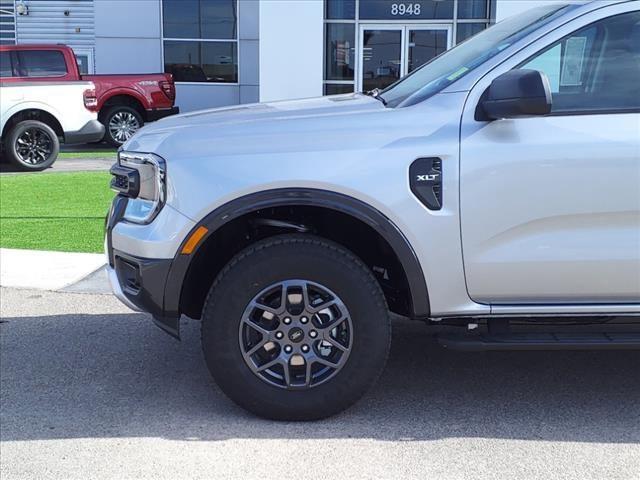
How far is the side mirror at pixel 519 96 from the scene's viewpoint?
3.55 meters

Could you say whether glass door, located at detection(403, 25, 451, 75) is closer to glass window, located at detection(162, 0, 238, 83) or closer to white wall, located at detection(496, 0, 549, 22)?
white wall, located at detection(496, 0, 549, 22)

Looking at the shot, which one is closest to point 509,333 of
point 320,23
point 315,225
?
point 315,225

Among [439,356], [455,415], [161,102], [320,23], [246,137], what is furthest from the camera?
[161,102]

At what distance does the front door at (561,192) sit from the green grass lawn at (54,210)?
5085 mm

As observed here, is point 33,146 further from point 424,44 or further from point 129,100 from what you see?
point 424,44

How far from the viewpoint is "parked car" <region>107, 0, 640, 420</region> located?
3.75 m

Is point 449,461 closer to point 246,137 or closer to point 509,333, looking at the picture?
point 509,333

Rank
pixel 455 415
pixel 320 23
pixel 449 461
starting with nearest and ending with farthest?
1. pixel 449 461
2. pixel 455 415
3. pixel 320 23

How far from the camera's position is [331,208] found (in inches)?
149

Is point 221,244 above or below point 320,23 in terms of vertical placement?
below

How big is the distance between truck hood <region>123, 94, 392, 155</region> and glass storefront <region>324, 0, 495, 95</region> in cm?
1375

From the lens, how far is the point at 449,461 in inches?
143

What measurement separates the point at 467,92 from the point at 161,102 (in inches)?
602

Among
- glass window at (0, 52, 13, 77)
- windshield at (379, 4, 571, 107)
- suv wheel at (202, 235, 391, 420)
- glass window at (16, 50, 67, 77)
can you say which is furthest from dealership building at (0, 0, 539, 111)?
suv wheel at (202, 235, 391, 420)
